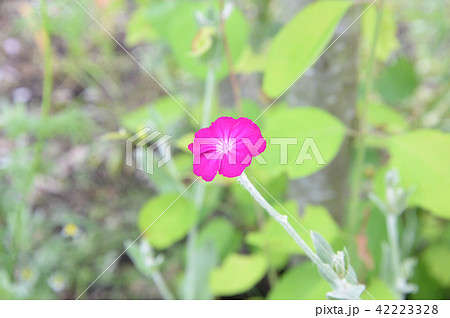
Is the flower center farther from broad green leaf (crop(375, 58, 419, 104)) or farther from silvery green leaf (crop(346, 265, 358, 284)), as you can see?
broad green leaf (crop(375, 58, 419, 104))

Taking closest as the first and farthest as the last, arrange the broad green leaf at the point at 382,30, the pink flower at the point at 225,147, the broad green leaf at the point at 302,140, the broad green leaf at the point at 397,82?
1. the pink flower at the point at 225,147
2. the broad green leaf at the point at 302,140
3. the broad green leaf at the point at 382,30
4. the broad green leaf at the point at 397,82

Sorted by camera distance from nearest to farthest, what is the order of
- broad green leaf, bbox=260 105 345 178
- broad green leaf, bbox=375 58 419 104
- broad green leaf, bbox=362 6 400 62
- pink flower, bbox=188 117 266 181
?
pink flower, bbox=188 117 266 181 → broad green leaf, bbox=260 105 345 178 → broad green leaf, bbox=362 6 400 62 → broad green leaf, bbox=375 58 419 104

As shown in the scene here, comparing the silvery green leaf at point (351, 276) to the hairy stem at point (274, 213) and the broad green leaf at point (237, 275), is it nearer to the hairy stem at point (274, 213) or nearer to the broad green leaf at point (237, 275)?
the hairy stem at point (274, 213)

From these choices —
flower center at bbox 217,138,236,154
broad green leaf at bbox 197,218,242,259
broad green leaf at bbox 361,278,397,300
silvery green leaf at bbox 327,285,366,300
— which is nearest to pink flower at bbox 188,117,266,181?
flower center at bbox 217,138,236,154

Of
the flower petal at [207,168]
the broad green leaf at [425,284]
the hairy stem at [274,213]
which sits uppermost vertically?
the broad green leaf at [425,284]

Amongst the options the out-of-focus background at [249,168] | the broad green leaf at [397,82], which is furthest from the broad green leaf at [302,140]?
the broad green leaf at [397,82]

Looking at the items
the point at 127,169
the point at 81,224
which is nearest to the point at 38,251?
the point at 81,224
